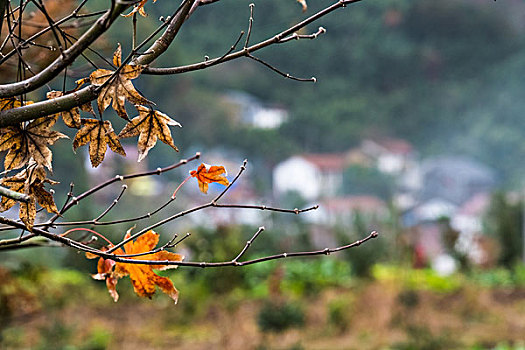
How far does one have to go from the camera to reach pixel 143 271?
481 millimetres

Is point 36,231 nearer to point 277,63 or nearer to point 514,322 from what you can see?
point 514,322

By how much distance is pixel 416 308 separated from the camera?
4.36 metres

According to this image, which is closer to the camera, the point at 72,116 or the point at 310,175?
the point at 72,116

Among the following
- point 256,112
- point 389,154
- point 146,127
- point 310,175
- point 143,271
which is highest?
point 256,112

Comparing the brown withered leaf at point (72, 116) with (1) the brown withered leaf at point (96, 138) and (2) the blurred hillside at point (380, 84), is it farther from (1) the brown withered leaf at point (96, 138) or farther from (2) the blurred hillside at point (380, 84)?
(2) the blurred hillside at point (380, 84)

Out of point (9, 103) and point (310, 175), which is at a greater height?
point (310, 175)

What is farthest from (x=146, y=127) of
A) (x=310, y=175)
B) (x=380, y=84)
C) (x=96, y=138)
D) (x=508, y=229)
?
(x=380, y=84)

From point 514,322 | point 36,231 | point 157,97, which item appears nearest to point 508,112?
point 157,97

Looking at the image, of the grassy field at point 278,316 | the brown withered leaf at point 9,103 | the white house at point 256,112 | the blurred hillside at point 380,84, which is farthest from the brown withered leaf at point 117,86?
the white house at point 256,112

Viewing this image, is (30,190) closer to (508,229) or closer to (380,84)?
(508,229)

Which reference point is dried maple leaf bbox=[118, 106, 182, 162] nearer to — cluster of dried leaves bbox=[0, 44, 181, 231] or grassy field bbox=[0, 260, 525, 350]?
cluster of dried leaves bbox=[0, 44, 181, 231]

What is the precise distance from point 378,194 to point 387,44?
104 inches

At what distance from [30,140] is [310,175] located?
31.7 feet

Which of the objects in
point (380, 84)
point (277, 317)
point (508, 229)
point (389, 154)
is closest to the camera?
Result: point (277, 317)
